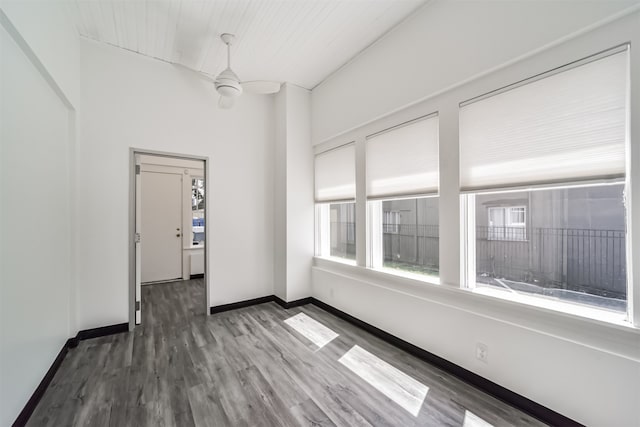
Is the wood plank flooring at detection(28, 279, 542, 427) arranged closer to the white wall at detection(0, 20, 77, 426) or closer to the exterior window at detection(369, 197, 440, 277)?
the white wall at detection(0, 20, 77, 426)

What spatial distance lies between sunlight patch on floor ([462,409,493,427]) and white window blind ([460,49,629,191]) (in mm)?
1638

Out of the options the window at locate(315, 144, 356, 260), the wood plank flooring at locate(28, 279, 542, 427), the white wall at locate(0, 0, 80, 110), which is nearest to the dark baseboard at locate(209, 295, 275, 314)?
the wood plank flooring at locate(28, 279, 542, 427)

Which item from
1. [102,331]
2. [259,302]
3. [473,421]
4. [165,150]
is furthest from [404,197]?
[102,331]

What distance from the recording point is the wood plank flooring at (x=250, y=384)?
1.75 metres

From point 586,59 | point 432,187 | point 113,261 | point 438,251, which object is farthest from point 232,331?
point 586,59

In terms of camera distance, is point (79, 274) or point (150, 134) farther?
point (150, 134)

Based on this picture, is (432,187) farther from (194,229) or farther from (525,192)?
(194,229)

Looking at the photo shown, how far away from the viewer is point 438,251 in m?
2.43

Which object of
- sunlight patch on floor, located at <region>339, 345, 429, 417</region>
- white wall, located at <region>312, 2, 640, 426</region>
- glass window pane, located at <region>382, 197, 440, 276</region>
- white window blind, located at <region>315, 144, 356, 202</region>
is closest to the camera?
white wall, located at <region>312, 2, 640, 426</region>

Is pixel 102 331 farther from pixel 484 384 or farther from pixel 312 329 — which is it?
pixel 484 384

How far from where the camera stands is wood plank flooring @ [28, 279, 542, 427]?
1.75m

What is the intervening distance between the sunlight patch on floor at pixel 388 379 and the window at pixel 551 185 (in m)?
0.99

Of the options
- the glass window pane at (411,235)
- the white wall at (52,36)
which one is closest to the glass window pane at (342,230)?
the glass window pane at (411,235)

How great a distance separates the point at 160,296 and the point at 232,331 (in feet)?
7.05
